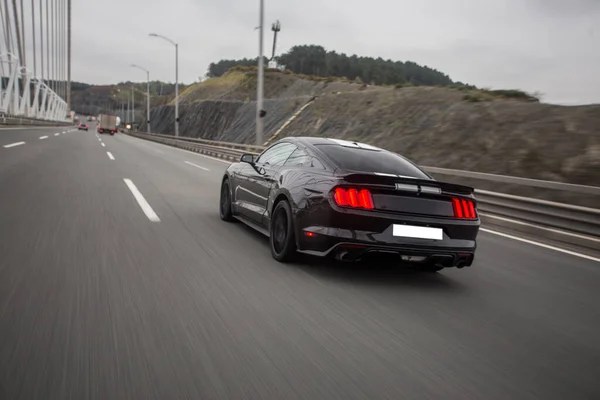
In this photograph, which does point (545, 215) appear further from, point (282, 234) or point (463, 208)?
point (282, 234)

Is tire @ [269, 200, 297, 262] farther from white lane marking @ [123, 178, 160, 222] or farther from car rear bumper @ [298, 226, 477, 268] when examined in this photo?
white lane marking @ [123, 178, 160, 222]

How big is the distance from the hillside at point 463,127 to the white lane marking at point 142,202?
10.1 m

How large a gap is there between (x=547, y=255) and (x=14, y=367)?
646 centimetres

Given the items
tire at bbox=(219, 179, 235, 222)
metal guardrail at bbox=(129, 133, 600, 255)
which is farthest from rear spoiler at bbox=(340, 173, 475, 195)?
metal guardrail at bbox=(129, 133, 600, 255)

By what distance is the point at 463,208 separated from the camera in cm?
508

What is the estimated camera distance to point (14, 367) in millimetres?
2723

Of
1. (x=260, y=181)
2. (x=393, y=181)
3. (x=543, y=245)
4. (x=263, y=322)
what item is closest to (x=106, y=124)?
(x=260, y=181)

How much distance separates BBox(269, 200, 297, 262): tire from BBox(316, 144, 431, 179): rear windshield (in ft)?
2.42

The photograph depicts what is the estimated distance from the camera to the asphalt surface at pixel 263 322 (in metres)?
2.77

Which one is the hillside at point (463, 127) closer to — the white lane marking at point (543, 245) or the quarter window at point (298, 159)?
the white lane marking at point (543, 245)

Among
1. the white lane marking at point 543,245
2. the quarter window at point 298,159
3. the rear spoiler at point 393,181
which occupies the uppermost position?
the quarter window at point 298,159

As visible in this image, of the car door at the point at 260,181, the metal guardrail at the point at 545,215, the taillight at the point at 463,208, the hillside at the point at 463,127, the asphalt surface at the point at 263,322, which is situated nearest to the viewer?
the asphalt surface at the point at 263,322

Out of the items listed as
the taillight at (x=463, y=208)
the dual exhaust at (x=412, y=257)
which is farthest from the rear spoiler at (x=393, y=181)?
the dual exhaust at (x=412, y=257)

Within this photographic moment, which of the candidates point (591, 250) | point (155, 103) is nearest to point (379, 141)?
point (591, 250)
